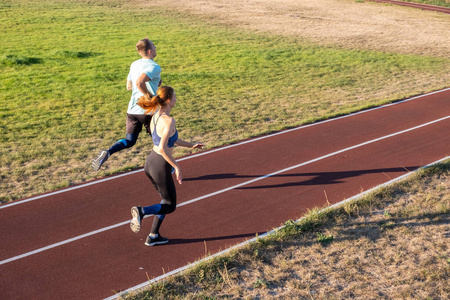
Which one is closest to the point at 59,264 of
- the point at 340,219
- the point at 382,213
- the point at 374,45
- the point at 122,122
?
the point at 340,219

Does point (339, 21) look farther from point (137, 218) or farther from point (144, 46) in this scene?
point (137, 218)

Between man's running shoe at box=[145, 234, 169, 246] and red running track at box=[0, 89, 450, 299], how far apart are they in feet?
0.27

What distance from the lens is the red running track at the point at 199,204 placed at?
6062 mm

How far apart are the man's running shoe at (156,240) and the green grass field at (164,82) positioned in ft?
9.11

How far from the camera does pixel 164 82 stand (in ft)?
52.9

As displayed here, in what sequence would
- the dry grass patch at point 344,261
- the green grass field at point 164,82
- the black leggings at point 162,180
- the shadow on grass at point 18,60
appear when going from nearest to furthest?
1. the dry grass patch at point 344,261
2. the black leggings at point 162,180
3. the green grass field at point 164,82
4. the shadow on grass at point 18,60

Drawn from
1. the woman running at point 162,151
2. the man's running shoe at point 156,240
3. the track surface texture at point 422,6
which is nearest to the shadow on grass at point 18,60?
the woman running at point 162,151

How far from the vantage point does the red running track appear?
19.9 feet

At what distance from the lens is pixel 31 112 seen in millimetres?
12570

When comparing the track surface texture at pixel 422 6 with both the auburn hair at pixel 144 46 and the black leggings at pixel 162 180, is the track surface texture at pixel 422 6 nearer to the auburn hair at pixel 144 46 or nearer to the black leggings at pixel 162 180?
the auburn hair at pixel 144 46

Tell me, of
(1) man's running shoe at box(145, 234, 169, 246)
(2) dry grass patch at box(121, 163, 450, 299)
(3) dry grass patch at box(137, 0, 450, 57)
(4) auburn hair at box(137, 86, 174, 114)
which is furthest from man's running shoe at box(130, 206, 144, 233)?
(3) dry grass patch at box(137, 0, 450, 57)

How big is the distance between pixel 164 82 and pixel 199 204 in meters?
9.01

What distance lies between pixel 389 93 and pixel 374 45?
29.9 feet

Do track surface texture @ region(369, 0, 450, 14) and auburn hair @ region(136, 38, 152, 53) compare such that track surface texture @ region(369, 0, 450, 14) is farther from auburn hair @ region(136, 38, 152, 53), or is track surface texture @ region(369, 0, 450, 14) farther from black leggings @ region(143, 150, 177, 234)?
black leggings @ region(143, 150, 177, 234)
